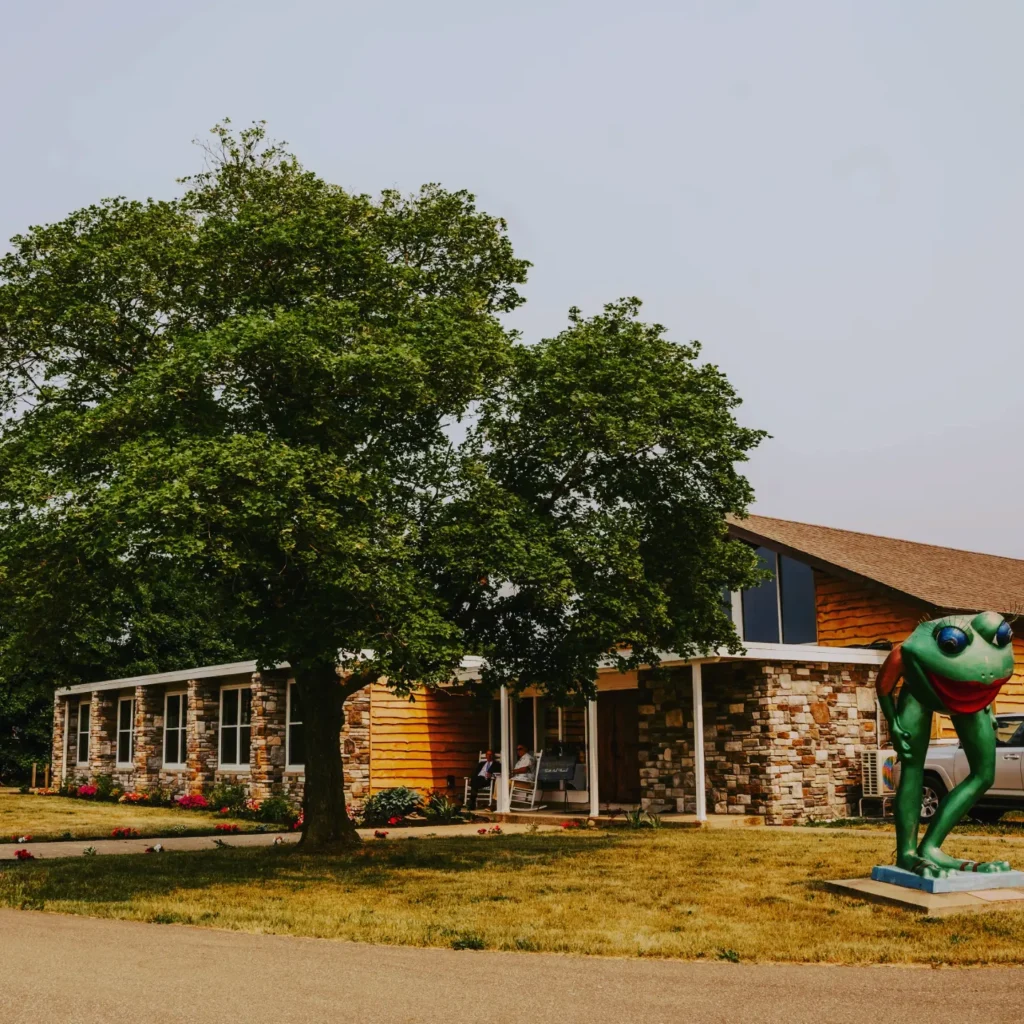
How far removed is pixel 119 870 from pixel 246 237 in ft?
24.1

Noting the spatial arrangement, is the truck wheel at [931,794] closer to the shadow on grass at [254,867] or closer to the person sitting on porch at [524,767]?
the shadow on grass at [254,867]

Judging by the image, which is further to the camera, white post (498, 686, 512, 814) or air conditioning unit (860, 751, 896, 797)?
white post (498, 686, 512, 814)

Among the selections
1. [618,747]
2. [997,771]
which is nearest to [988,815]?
[997,771]

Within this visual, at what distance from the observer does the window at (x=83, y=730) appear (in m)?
36.1

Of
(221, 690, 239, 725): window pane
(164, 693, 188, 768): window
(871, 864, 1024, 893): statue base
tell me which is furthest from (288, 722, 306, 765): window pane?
(871, 864, 1024, 893): statue base

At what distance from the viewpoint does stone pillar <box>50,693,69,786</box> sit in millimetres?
36625

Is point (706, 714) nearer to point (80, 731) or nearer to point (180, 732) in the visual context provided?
point (180, 732)

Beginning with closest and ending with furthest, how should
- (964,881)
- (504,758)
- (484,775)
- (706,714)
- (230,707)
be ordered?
(964,881)
(706,714)
(504,758)
(484,775)
(230,707)

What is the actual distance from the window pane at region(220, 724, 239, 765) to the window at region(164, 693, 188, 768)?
232 centimetres

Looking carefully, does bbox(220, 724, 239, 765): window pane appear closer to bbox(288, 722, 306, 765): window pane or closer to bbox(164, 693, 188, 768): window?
bbox(164, 693, 188, 768): window

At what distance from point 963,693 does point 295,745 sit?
17.5 meters

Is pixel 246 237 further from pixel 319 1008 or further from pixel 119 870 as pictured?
pixel 319 1008

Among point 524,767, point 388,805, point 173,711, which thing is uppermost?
point 173,711

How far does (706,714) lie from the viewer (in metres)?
21.0
